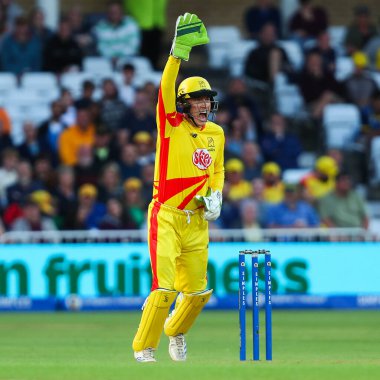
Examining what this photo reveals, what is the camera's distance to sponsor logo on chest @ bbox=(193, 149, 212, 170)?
1142 centimetres

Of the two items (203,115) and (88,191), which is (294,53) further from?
(203,115)

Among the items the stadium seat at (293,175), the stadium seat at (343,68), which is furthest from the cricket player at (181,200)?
the stadium seat at (343,68)

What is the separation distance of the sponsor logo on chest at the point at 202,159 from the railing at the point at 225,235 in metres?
7.56

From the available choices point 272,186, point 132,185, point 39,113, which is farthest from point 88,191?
point 39,113

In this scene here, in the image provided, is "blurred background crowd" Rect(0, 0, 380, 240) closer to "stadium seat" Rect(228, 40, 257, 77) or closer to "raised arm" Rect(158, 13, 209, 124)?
"stadium seat" Rect(228, 40, 257, 77)

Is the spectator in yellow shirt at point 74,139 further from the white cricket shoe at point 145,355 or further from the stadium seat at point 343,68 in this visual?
the white cricket shoe at point 145,355

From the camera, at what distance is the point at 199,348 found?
1359 centimetres

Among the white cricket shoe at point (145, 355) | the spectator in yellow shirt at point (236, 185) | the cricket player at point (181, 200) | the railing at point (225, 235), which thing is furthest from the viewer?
the spectator in yellow shirt at point (236, 185)

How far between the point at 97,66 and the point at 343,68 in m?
4.14

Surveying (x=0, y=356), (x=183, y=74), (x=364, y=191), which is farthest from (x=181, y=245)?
(x=183, y=74)

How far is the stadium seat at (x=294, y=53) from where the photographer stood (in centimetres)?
2383

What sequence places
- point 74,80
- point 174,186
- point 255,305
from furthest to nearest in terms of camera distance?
point 74,80, point 174,186, point 255,305

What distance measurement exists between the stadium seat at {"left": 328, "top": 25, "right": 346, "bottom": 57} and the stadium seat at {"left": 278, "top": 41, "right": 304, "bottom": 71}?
767mm

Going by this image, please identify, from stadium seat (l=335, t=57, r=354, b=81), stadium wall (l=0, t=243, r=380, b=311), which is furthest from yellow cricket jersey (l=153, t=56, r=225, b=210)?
stadium seat (l=335, t=57, r=354, b=81)
